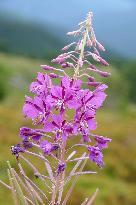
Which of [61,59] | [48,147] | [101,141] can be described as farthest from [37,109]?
[101,141]

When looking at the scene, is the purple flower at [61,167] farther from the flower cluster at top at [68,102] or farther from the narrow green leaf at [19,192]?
the narrow green leaf at [19,192]

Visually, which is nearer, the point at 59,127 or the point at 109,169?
the point at 59,127

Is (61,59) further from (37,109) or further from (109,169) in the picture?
(109,169)

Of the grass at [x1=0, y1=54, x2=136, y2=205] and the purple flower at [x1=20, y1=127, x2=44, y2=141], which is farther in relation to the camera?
the grass at [x1=0, y1=54, x2=136, y2=205]

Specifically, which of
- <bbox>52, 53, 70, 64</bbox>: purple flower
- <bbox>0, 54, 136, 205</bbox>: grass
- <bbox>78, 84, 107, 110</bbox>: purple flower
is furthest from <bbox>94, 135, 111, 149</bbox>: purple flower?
<bbox>0, 54, 136, 205</bbox>: grass

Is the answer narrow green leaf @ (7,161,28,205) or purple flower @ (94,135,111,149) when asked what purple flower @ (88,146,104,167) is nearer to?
purple flower @ (94,135,111,149)

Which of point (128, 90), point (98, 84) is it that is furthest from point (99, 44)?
point (128, 90)

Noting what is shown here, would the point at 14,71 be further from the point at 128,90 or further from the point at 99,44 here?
the point at 99,44
